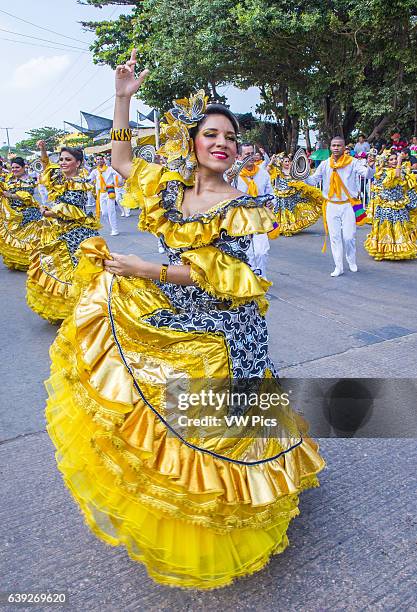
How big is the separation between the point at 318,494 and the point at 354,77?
16.2 meters

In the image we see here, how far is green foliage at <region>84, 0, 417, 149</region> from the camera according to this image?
14.6 m

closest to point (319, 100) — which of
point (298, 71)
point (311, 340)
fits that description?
point (298, 71)

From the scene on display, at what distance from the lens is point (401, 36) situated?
47.5 feet

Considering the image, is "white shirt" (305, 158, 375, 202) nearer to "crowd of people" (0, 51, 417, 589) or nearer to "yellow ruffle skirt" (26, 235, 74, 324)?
"yellow ruffle skirt" (26, 235, 74, 324)

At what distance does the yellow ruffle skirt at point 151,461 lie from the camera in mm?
1961

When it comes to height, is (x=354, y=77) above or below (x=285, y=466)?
above

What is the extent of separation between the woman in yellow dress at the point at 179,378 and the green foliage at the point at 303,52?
13.3 m

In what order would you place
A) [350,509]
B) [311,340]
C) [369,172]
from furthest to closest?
[369,172] < [311,340] < [350,509]

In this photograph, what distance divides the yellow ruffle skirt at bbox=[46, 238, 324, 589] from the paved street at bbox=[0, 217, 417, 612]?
17 centimetres

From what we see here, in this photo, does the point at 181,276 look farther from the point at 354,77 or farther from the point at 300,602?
the point at 354,77

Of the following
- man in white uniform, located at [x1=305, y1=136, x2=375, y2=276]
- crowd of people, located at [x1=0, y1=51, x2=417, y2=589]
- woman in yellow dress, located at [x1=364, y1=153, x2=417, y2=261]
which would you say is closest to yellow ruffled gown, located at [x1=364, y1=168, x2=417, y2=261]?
woman in yellow dress, located at [x1=364, y1=153, x2=417, y2=261]

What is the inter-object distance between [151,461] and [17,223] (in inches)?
312

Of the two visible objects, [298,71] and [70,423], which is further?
[298,71]

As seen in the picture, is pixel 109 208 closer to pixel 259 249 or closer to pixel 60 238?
pixel 259 249
